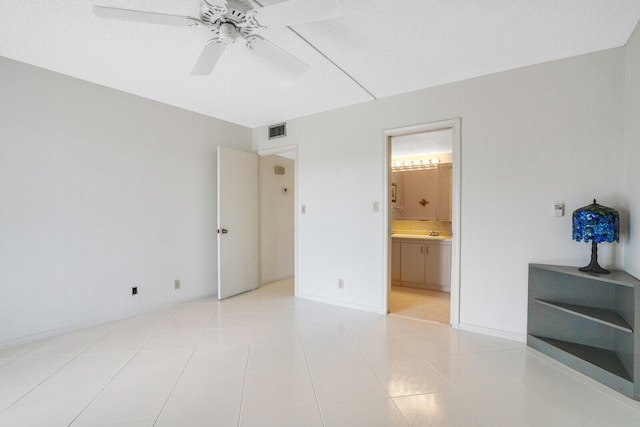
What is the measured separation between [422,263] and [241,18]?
389 centimetres

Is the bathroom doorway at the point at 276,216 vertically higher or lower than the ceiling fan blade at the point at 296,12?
lower

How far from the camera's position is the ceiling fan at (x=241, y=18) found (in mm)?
1466

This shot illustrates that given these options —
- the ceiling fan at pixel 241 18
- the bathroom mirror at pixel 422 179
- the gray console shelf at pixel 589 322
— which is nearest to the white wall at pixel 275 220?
the bathroom mirror at pixel 422 179

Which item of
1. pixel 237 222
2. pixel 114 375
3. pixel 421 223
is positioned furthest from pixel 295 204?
pixel 114 375

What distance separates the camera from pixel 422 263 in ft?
14.5

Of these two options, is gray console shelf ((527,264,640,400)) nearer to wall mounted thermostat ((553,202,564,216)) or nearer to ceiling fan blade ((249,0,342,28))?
wall mounted thermostat ((553,202,564,216))

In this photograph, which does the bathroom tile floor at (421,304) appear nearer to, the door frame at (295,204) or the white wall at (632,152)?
the door frame at (295,204)

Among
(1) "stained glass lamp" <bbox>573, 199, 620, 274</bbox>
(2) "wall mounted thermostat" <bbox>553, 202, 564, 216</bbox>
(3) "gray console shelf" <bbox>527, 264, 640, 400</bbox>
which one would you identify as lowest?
(3) "gray console shelf" <bbox>527, 264, 640, 400</bbox>

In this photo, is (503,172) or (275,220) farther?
(275,220)

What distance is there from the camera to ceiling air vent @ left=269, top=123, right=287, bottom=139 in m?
4.11

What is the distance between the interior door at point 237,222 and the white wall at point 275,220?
28cm

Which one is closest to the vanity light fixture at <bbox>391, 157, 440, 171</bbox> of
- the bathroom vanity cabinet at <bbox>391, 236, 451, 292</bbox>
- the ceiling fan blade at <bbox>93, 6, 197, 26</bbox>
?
the bathroom vanity cabinet at <bbox>391, 236, 451, 292</bbox>

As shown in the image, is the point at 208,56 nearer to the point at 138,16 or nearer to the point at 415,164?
the point at 138,16

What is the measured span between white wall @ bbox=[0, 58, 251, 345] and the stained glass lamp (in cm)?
392
